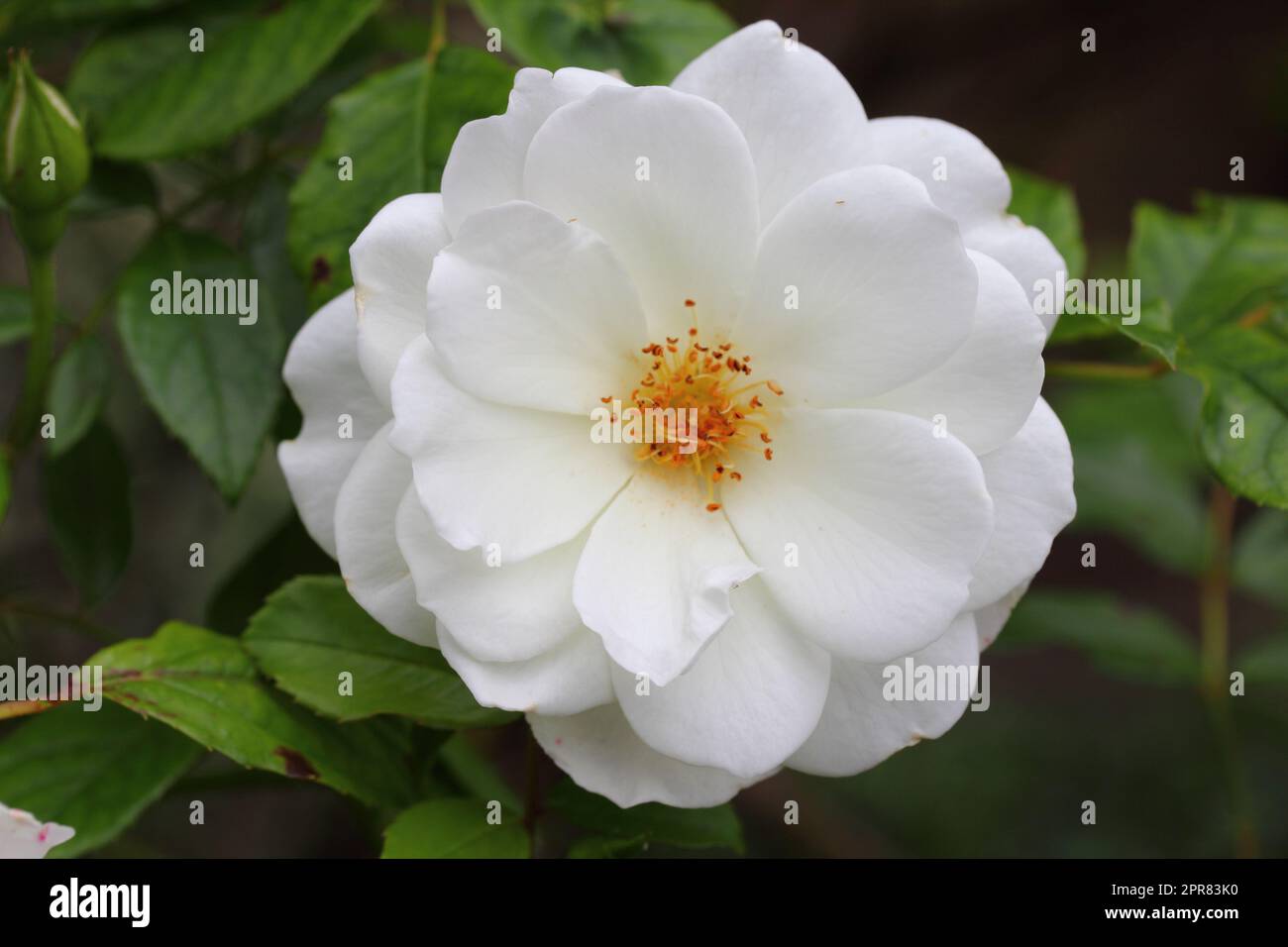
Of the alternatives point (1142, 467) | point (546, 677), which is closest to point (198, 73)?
point (546, 677)

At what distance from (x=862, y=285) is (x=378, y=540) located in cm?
41

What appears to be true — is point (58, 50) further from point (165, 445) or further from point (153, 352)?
point (165, 445)

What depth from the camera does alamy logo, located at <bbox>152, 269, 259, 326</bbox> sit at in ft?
3.89

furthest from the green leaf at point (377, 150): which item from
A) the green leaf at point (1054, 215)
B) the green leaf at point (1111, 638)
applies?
the green leaf at point (1111, 638)

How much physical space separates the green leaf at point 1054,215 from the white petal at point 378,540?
75cm

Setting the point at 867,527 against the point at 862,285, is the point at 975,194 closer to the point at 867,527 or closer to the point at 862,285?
the point at 862,285

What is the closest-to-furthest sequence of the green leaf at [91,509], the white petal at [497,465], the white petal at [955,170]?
the white petal at [497,465] < the white petal at [955,170] < the green leaf at [91,509]

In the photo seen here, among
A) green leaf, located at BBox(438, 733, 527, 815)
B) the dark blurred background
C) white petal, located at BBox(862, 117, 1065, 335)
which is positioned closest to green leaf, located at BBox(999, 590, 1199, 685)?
the dark blurred background

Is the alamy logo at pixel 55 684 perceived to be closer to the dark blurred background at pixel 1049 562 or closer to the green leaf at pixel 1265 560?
the dark blurred background at pixel 1049 562

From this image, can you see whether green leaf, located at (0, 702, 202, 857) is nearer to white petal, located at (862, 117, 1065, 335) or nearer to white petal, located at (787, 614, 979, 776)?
white petal, located at (787, 614, 979, 776)

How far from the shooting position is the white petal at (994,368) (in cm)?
87
